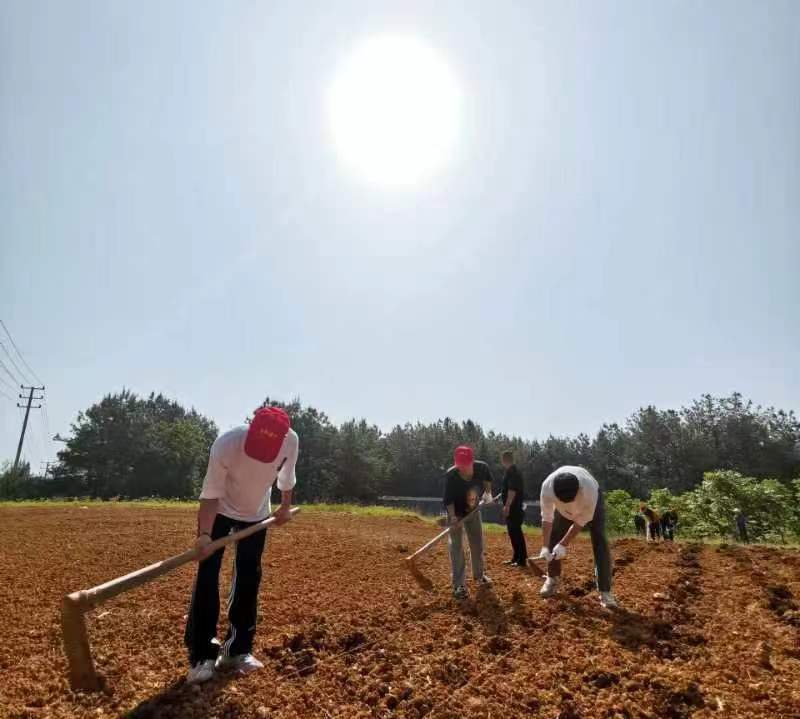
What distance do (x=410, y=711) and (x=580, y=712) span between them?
0.98 m

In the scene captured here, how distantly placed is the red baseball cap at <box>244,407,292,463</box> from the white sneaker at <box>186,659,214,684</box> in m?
1.36

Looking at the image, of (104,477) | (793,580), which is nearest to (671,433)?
(793,580)

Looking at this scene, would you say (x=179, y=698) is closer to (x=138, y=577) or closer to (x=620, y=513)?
(x=138, y=577)

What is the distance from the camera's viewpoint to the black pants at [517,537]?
7668 mm

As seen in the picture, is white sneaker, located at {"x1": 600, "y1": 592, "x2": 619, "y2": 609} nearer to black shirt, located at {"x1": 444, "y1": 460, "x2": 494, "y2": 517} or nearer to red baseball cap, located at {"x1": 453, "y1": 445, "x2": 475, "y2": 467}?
black shirt, located at {"x1": 444, "y1": 460, "x2": 494, "y2": 517}

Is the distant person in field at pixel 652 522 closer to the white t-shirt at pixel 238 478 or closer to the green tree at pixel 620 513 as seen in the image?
the green tree at pixel 620 513

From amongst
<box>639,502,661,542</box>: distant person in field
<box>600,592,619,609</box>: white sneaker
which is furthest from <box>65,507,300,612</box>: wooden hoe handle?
<box>639,502,661,542</box>: distant person in field

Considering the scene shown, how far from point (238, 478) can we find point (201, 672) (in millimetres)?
1230

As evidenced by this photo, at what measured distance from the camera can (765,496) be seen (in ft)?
55.3

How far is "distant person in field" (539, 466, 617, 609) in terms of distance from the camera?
4.88m

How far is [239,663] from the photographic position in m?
3.32

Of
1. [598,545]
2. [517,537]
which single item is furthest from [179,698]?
[517,537]

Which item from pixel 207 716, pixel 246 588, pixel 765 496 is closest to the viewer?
pixel 207 716

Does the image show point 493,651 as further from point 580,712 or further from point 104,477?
point 104,477
